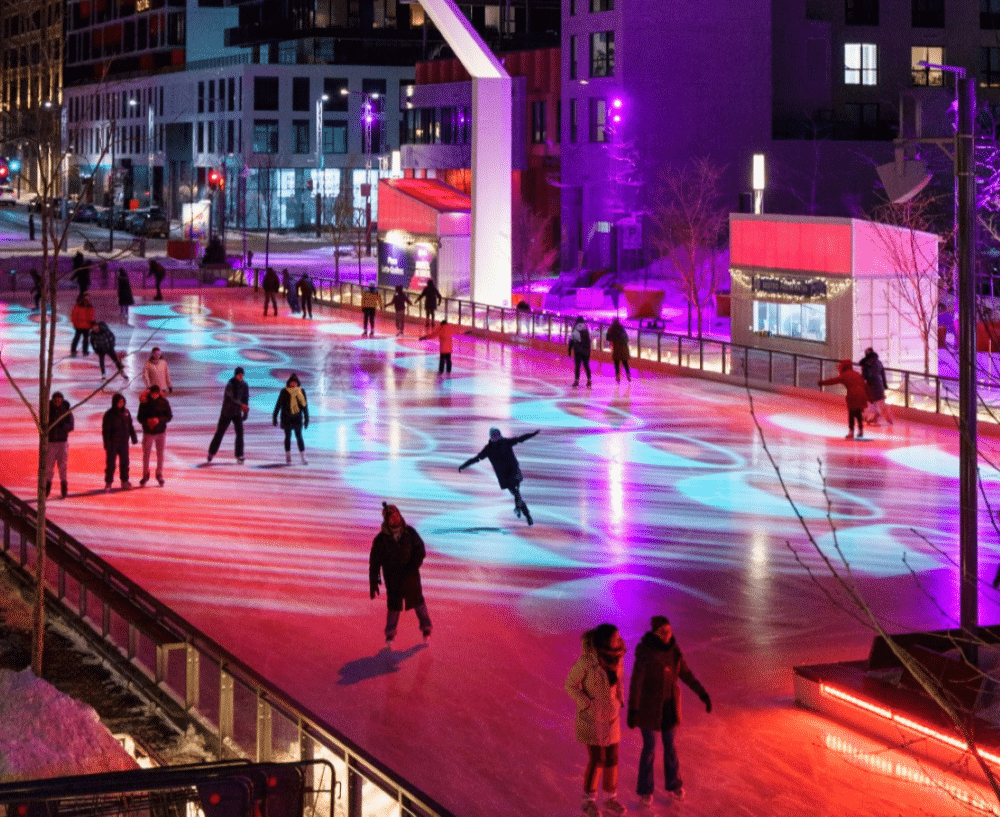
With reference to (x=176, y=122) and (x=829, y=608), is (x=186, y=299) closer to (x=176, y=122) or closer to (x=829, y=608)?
(x=829, y=608)

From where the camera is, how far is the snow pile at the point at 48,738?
8.77 meters

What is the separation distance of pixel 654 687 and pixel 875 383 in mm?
17089

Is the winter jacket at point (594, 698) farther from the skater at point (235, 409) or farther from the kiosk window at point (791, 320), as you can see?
the kiosk window at point (791, 320)

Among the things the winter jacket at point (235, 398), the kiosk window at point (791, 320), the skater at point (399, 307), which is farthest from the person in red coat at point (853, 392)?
the skater at point (399, 307)

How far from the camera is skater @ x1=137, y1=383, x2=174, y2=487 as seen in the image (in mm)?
20266

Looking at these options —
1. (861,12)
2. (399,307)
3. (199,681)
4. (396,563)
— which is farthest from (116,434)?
(861,12)

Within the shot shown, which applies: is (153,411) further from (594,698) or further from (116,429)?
(594,698)

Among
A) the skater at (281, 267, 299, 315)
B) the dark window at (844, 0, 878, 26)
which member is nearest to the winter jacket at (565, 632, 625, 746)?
the skater at (281, 267, 299, 315)

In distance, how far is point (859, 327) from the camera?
32.3 m

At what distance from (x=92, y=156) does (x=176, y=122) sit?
1516cm

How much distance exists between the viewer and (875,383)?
26344mm

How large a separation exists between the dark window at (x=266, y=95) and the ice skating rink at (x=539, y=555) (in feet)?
237

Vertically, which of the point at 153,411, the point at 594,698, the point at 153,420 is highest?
the point at 153,411

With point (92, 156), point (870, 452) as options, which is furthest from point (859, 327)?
point (92, 156)
